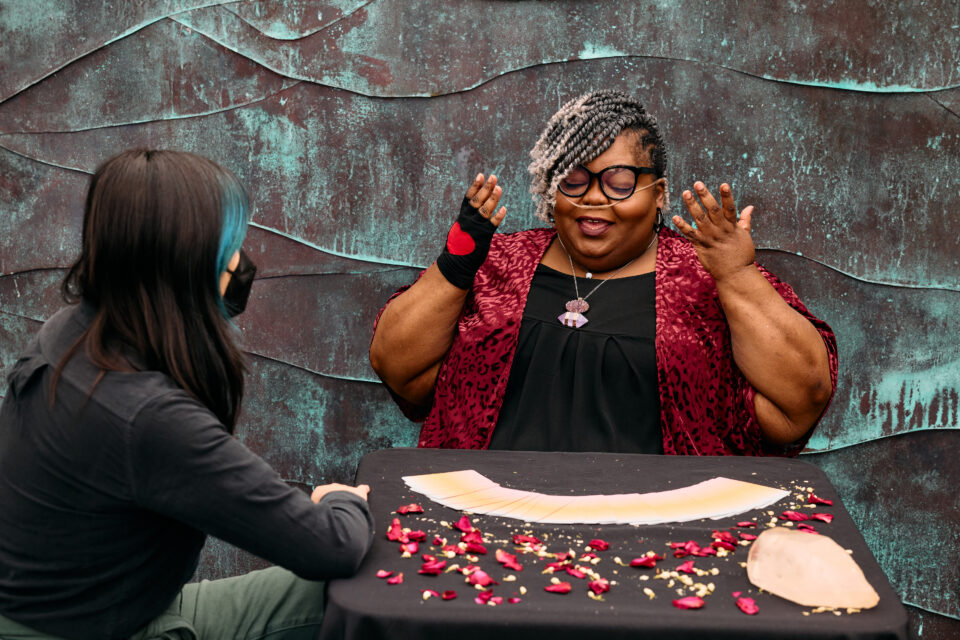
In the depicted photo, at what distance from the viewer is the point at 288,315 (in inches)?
117

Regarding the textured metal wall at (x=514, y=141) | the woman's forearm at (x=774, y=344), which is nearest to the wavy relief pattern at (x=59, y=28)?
the textured metal wall at (x=514, y=141)

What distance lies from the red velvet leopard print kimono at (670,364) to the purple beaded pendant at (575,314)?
0.11 m

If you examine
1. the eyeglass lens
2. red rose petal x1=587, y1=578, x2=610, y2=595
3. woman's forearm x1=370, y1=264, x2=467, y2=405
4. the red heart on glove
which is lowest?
red rose petal x1=587, y1=578, x2=610, y2=595

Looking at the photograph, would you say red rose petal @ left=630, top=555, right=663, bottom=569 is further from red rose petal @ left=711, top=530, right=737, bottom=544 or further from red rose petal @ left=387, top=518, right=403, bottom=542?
red rose petal @ left=387, top=518, right=403, bottom=542

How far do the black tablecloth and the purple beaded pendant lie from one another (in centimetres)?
65

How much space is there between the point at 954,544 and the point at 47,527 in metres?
2.57

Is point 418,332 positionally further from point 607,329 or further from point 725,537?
point 725,537

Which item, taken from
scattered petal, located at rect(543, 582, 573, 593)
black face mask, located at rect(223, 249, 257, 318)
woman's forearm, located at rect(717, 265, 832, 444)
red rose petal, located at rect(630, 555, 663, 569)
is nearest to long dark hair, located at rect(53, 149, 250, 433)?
black face mask, located at rect(223, 249, 257, 318)

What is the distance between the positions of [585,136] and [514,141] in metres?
0.48

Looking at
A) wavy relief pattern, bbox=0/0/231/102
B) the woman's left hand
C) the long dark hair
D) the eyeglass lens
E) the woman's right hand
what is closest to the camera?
the long dark hair

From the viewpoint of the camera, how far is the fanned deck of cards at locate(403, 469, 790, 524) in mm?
1631

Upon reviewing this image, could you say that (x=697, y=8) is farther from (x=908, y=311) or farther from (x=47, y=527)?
(x=47, y=527)

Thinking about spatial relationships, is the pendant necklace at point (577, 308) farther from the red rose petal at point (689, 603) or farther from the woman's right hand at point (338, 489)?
the red rose petal at point (689, 603)

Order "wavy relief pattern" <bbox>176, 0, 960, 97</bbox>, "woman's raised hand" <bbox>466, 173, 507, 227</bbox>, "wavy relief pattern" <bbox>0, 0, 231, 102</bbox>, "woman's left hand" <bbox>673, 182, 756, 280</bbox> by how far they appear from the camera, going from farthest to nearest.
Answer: "wavy relief pattern" <bbox>0, 0, 231, 102</bbox>, "wavy relief pattern" <bbox>176, 0, 960, 97</bbox>, "woman's raised hand" <bbox>466, 173, 507, 227</bbox>, "woman's left hand" <bbox>673, 182, 756, 280</bbox>
